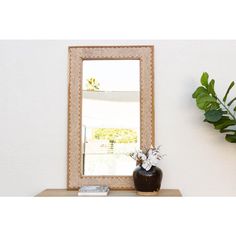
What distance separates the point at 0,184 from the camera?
8.45 ft

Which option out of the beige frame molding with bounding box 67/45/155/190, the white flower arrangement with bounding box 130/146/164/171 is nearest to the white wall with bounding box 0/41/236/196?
the beige frame molding with bounding box 67/45/155/190

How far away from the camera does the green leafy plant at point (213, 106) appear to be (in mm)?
2342

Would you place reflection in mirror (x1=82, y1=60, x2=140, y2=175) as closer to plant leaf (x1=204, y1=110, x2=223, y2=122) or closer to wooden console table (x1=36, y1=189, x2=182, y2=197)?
wooden console table (x1=36, y1=189, x2=182, y2=197)

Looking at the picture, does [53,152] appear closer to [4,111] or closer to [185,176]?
[4,111]

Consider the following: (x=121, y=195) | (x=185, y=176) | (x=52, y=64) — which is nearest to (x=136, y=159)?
(x=121, y=195)

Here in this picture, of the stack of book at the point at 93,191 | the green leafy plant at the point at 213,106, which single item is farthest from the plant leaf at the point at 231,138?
the stack of book at the point at 93,191

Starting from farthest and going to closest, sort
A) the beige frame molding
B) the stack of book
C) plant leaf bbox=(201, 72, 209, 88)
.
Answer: the beige frame molding
plant leaf bbox=(201, 72, 209, 88)
the stack of book

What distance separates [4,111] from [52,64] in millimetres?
576

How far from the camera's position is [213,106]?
7.82ft

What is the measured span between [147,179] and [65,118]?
86 centimetres

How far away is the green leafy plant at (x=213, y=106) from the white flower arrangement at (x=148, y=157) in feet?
1.56

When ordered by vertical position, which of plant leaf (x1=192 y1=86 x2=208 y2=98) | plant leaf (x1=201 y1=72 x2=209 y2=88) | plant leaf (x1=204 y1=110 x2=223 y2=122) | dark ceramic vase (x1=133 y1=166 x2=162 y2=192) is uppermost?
plant leaf (x1=201 y1=72 x2=209 y2=88)

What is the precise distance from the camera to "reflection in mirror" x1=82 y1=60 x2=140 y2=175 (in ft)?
8.30

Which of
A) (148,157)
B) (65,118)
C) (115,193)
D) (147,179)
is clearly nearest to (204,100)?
A: (148,157)
